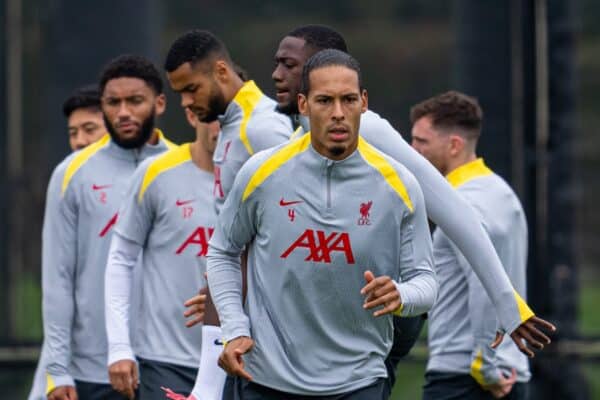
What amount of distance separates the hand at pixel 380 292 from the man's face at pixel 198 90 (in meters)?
1.24

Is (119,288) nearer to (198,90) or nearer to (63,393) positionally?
(63,393)

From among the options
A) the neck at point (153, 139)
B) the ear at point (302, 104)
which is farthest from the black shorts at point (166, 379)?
the ear at point (302, 104)

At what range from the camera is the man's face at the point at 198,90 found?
6.37m

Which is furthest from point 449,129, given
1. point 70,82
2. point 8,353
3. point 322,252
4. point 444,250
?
point 8,353

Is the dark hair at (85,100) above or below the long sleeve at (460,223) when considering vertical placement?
above

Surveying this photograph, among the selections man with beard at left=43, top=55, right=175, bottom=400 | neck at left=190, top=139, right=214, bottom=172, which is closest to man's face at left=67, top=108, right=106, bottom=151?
man with beard at left=43, top=55, right=175, bottom=400

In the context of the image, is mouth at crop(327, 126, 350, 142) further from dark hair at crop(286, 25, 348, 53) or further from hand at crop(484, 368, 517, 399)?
hand at crop(484, 368, 517, 399)

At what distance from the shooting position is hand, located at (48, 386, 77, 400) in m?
7.35

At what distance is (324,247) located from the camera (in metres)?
5.54

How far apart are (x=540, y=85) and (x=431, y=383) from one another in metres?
2.74

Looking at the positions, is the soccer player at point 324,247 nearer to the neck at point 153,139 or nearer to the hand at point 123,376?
the hand at point 123,376

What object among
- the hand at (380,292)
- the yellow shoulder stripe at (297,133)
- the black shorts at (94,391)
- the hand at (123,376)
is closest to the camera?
the hand at (380,292)

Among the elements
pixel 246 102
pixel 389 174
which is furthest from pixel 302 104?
pixel 246 102

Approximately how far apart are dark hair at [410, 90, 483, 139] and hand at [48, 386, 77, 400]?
176cm
